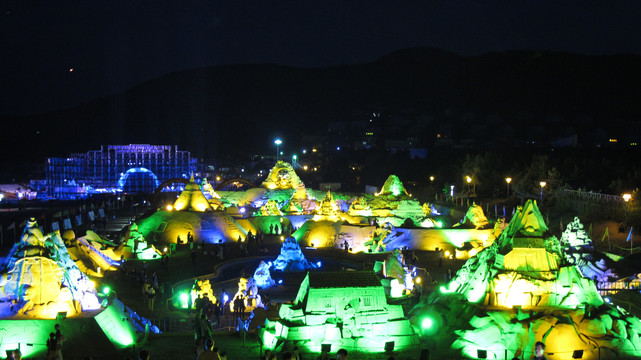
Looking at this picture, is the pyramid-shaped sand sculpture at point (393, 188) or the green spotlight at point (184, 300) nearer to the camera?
the green spotlight at point (184, 300)

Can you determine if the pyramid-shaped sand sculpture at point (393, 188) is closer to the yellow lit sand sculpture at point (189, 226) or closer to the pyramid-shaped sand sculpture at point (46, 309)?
the yellow lit sand sculpture at point (189, 226)

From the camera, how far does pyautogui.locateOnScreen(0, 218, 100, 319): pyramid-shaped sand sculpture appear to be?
1544 cm

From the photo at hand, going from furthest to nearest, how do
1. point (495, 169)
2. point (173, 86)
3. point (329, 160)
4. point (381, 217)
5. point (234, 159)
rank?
point (173, 86) → point (234, 159) → point (329, 160) → point (495, 169) → point (381, 217)

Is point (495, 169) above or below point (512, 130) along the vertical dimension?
below

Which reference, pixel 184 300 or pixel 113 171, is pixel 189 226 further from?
pixel 113 171

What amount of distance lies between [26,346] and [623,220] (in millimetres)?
27867

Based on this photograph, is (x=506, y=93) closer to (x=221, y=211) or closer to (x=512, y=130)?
(x=512, y=130)

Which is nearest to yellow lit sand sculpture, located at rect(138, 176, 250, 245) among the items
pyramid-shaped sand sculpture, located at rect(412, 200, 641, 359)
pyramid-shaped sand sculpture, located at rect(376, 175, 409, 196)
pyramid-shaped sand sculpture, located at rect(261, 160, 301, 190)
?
pyramid-shaped sand sculpture, located at rect(376, 175, 409, 196)

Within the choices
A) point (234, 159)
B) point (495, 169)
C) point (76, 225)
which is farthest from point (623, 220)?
point (234, 159)

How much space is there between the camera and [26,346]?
14867 millimetres

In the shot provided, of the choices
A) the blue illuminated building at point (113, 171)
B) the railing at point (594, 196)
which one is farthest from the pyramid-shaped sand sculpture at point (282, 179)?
the blue illuminated building at point (113, 171)

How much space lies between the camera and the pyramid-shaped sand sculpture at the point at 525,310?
15750mm

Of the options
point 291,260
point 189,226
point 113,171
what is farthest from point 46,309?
point 113,171

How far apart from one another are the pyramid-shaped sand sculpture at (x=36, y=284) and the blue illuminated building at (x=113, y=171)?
5434 centimetres
